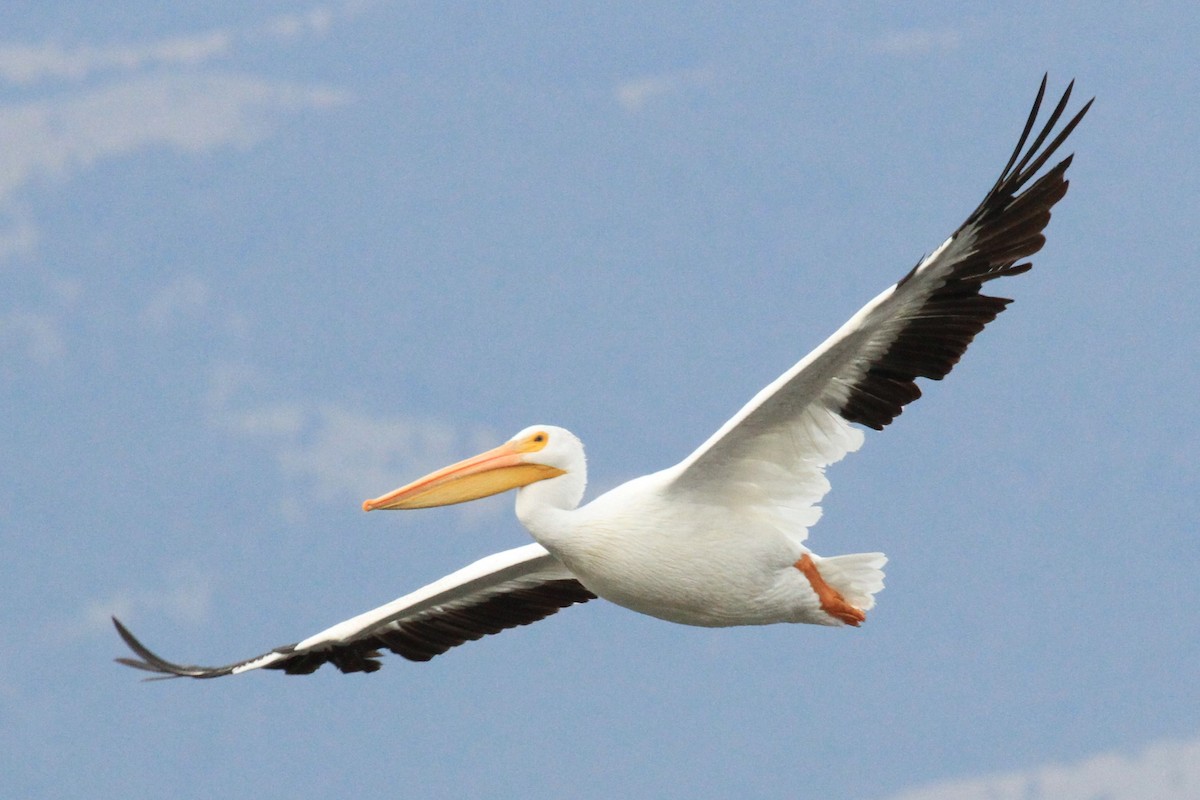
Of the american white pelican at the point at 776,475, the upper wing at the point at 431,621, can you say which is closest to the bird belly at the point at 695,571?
the american white pelican at the point at 776,475

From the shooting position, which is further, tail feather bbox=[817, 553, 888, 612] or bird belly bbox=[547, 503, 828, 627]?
tail feather bbox=[817, 553, 888, 612]

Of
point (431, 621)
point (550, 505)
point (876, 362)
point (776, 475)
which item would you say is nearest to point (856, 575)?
point (776, 475)

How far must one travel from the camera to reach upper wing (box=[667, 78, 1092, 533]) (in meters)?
9.45

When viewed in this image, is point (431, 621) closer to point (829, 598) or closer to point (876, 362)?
point (829, 598)

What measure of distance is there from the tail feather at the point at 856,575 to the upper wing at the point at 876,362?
0.27m

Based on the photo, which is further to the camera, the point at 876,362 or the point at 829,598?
the point at 829,598

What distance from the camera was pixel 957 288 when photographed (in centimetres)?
959

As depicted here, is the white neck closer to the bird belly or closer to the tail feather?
the bird belly

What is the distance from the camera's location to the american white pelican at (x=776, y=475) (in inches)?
374

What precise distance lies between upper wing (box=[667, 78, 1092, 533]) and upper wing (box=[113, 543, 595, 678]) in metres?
1.62

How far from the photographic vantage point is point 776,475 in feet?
33.7

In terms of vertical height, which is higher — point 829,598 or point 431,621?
point 431,621

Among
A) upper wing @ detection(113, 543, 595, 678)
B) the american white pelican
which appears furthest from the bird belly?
upper wing @ detection(113, 543, 595, 678)

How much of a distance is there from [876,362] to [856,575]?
1.27 m
